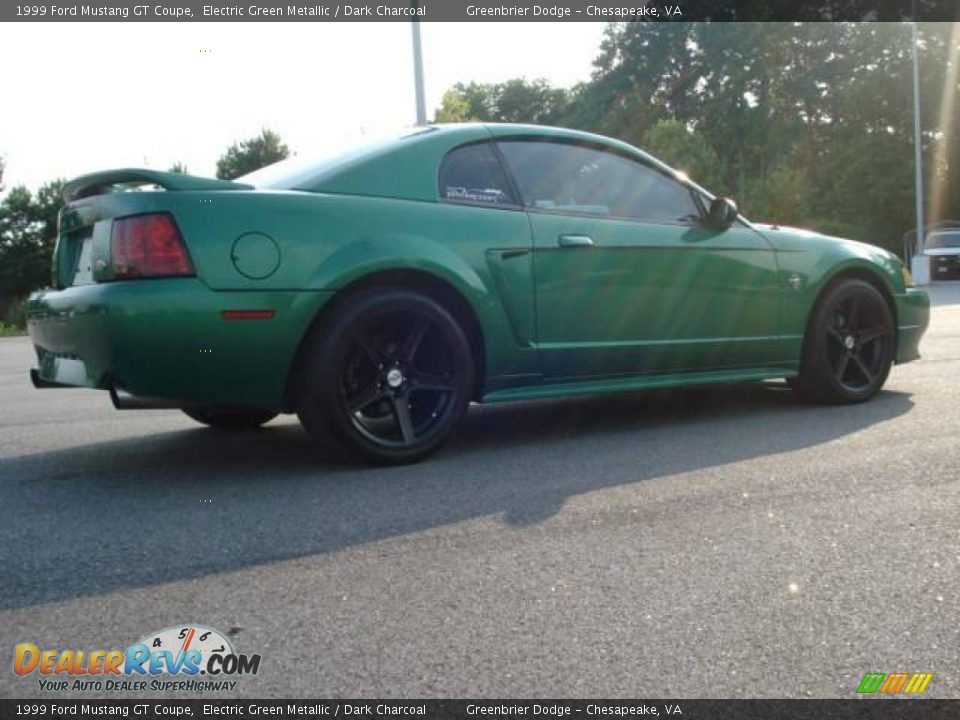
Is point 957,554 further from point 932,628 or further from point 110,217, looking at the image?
point 110,217

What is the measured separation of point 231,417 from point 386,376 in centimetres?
142

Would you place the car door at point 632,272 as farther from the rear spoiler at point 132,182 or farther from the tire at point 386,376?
the rear spoiler at point 132,182

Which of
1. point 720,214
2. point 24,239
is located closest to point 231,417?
point 720,214

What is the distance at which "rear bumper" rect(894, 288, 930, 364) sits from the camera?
18.5ft

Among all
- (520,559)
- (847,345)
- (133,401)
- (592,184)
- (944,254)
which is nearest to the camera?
(520,559)

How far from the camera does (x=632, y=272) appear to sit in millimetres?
4637

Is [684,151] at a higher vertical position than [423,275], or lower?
higher

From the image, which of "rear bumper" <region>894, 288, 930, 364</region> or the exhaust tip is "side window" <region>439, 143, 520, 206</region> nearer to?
the exhaust tip

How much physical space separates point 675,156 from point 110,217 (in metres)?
33.8

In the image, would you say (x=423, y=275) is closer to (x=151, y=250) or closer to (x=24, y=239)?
(x=151, y=250)

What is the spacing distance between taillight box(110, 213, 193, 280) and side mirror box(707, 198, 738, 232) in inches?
106

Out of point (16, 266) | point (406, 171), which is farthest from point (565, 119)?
point (406, 171)

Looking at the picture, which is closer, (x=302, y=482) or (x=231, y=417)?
(x=302, y=482)

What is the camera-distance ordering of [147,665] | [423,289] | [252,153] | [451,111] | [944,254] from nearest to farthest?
[147,665] → [423,289] → [451,111] → [944,254] → [252,153]
